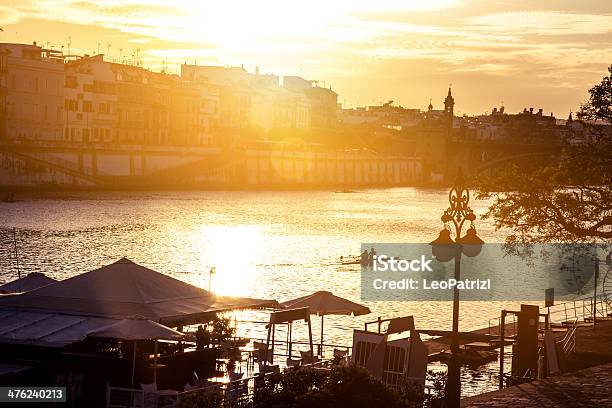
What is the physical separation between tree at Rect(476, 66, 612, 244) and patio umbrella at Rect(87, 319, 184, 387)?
14.8 meters

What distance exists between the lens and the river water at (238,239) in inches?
1970

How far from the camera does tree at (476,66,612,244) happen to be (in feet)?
102

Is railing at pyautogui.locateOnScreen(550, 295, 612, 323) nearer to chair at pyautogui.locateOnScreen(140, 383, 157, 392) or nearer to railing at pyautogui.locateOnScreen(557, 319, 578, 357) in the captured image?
railing at pyautogui.locateOnScreen(557, 319, 578, 357)

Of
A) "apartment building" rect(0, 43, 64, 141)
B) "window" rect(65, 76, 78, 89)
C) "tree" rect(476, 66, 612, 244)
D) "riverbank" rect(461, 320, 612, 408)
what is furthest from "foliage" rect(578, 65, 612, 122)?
"window" rect(65, 76, 78, 89)

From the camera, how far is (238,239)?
303ft

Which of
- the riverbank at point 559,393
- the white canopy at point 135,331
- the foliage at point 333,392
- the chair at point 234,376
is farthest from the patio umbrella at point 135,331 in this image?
the riverbank at point 559,393

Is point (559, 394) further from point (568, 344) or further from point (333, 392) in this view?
point (568, 344)

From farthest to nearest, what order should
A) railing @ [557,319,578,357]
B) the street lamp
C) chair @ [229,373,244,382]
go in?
1. railing @ [557,319,578,357]
2. chair @ [229,373,244,382]
3. the street lamp

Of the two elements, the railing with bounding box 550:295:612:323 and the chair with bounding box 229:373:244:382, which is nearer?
the chair with bounding box 229:373:244:382

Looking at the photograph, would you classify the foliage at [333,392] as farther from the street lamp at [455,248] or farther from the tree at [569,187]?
the tree at [569,187]

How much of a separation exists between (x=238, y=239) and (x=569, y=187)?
61.5 m

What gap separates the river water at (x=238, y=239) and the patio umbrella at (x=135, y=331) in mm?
8365

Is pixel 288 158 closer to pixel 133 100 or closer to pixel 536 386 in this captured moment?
pixel 133 100

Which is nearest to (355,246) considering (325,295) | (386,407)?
(325,295)
